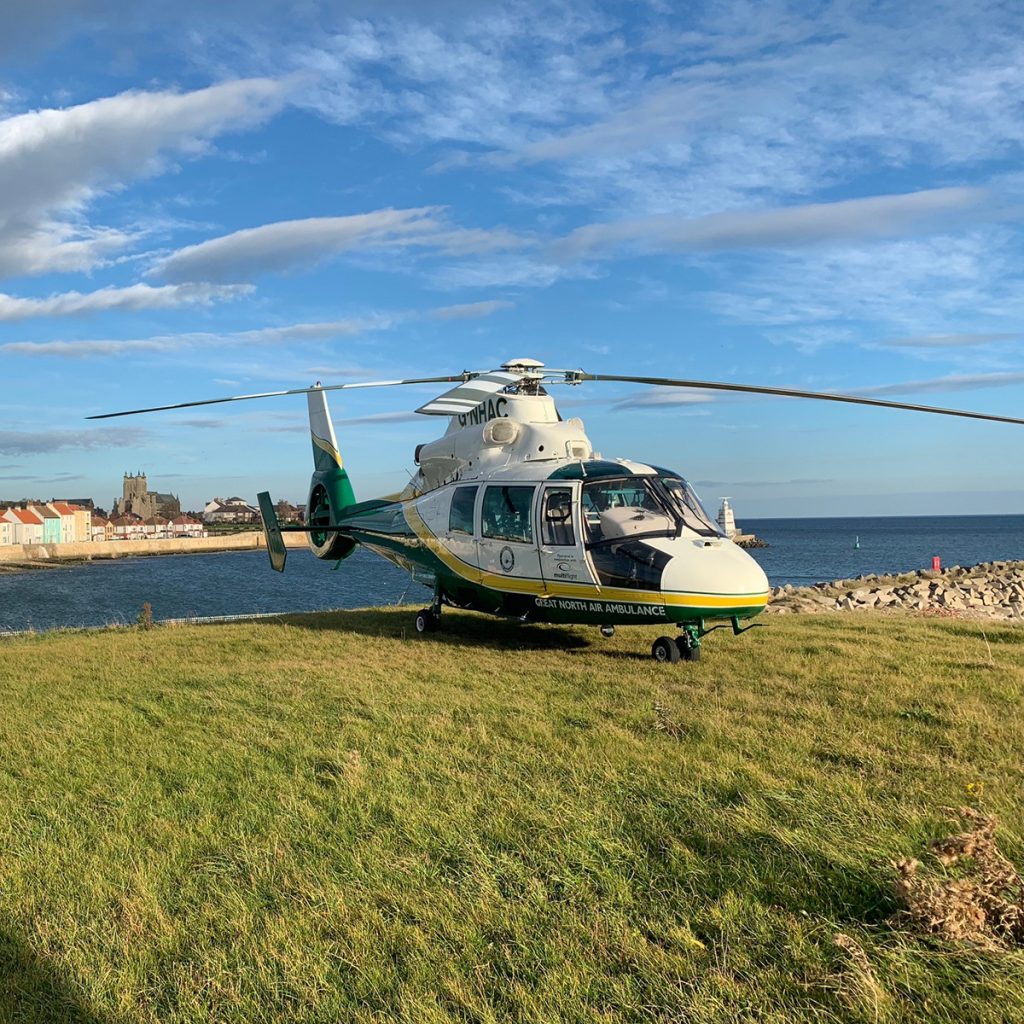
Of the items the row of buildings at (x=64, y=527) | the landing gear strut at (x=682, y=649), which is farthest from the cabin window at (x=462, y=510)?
the row of buildings at (x=64, y=527)

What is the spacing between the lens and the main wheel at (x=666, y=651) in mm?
9797

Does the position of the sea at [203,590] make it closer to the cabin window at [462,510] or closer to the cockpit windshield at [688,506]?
the cabin window at [462,510]

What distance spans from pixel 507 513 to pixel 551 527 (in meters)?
1.00

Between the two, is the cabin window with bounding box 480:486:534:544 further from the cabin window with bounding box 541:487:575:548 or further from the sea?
the sea

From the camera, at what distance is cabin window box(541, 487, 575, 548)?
1074 centimetres

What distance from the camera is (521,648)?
1169cm

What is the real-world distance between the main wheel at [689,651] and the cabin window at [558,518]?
6.42 ft

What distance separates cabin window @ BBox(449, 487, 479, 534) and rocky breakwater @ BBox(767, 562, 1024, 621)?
825 centimetres

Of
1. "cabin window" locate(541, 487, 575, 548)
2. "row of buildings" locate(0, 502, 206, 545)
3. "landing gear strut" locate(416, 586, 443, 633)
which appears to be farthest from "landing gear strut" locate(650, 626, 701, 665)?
"row of buildings" locate(0, 502, 206, 545)


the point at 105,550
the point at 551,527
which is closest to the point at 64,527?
the point at 105,550

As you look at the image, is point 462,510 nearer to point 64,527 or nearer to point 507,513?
point 507,513

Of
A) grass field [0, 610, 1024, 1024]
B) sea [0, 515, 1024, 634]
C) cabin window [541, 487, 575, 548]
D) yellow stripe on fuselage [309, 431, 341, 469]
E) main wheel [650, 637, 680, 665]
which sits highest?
yellow stripe on fuselage [309, 431, 341, 469]

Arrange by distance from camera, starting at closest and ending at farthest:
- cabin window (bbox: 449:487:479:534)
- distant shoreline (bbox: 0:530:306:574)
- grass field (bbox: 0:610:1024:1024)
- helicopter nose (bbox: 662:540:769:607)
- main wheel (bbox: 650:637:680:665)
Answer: grass field (bbox: 0:610:1024:1024) < helicopter nose (bbox: 662:540:769:607) < main wheel (bbox: 650:637:680:665) < cabin window (bbox: 449:487:479:534) < distant shoreline (bbox: 0:530:306:574)

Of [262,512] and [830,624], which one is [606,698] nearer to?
[830,624]
